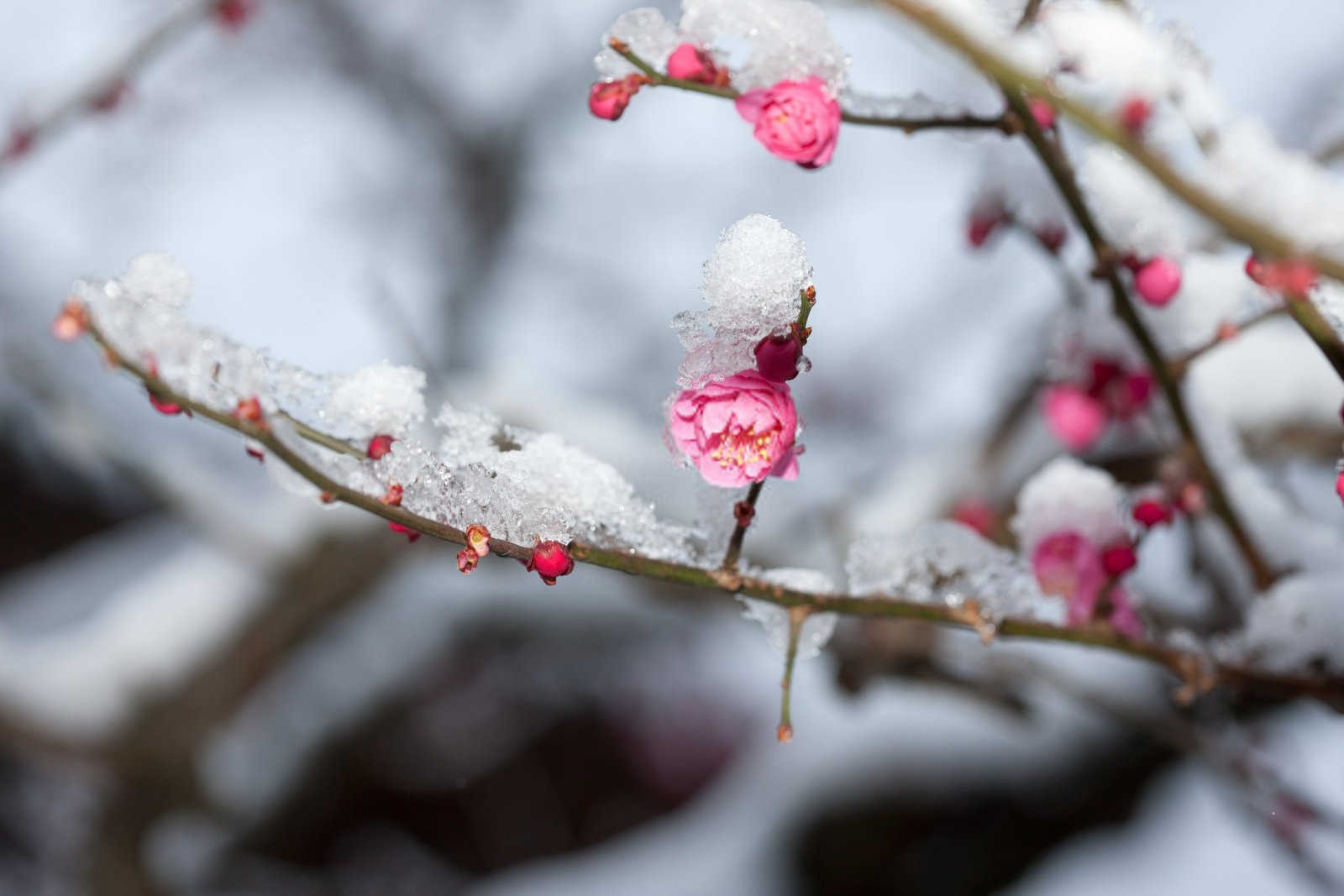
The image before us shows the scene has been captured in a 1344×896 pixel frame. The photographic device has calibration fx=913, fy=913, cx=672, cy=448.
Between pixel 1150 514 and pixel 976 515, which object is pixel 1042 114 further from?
pixel 976 515

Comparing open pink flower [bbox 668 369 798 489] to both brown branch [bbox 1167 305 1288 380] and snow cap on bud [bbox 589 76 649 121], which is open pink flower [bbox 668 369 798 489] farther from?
brown branch [bbox 1167 305 1288 380]

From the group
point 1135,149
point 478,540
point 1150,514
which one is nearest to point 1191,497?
point 1150,514

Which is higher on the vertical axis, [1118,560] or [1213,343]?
[1213,343]

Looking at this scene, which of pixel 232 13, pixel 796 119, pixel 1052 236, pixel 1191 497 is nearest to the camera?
pixel 796 119

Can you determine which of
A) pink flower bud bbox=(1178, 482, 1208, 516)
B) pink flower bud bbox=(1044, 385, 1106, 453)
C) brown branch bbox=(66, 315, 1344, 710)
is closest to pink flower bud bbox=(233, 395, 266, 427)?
brown branch bbox=(66, 315, 1344, 710)

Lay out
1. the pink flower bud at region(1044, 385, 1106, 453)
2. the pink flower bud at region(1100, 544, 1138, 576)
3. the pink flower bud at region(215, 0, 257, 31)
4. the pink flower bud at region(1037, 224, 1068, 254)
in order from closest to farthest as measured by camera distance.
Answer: the pink flower bud at region(1100, 544, 1138, 576)
the pink flower bud at region(1037, 224, 1068, 254)
the pink flower bud at region(1044, 385, 1106, 453)
the pink flower bud at region(215, 0, 257, 31)

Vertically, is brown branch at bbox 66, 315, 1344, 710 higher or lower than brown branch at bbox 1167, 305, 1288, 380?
lower

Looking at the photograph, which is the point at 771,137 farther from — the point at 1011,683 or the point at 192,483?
the point at 192,483
